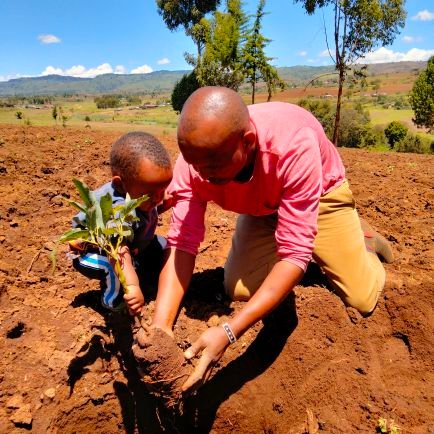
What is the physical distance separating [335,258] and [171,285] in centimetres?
104

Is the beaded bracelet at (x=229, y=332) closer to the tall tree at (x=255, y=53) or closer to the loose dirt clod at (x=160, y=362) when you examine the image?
the loose dirt clod at (x=160, y=362)

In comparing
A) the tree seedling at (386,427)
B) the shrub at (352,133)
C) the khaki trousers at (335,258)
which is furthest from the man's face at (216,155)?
Answer: the shrub at (352,133)

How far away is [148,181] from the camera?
6.74ft

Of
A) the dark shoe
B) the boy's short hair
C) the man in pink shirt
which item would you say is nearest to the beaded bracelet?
the man in pink shirt

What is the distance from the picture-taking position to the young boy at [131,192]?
202 centimetres

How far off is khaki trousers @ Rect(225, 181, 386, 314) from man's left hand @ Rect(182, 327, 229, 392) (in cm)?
86

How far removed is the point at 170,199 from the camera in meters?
2.34

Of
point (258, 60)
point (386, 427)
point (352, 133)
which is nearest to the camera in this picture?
point (386, 427)

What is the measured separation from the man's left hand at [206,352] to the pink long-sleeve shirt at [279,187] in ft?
1.51

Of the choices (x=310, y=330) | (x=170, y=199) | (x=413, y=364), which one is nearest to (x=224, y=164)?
(x=170, y=199)

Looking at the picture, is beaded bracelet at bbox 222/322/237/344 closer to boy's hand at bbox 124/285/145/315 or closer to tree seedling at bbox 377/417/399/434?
boy's hand at bbox 124/285/145/315

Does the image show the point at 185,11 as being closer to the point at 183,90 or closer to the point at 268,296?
the point at 183,90

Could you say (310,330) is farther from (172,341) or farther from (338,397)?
(172,341)

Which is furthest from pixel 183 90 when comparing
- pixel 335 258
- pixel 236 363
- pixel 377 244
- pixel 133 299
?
pixel 133 299
